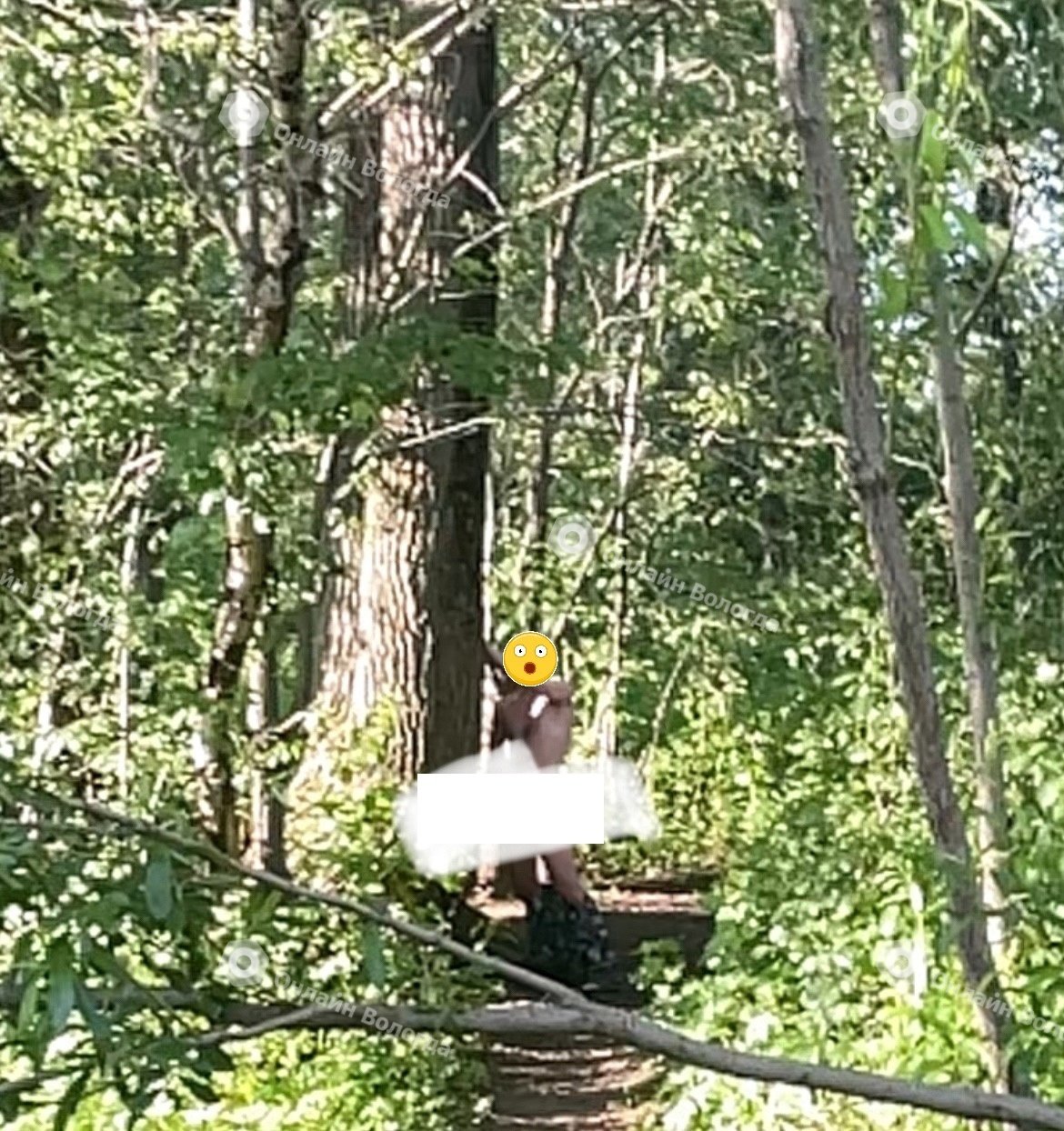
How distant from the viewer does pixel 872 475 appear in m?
2.70

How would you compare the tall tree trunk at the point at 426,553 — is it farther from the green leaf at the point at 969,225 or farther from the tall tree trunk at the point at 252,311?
the green leaf at the point at 969,225

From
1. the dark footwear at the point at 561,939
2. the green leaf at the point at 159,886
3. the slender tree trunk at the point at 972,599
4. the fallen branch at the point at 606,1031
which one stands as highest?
the slender tree trunk at the point at 972,599

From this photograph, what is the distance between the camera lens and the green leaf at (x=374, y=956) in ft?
6.44

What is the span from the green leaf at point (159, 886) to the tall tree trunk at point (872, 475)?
1.16m

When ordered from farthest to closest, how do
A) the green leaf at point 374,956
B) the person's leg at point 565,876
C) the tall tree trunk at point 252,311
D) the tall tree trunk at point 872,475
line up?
the person's leg at point 565,876, the tall tree trunk at point 252,311, the tall tree trunk at point 872,475, the green leaf at point 374,956

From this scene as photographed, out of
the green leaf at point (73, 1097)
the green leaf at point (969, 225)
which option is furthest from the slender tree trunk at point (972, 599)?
the green leaf at point (73, 1097)

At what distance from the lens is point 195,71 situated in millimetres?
5020

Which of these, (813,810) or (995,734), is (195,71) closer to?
(995,734)

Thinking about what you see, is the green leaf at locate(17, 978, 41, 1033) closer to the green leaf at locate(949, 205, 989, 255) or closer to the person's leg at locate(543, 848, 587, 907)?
the green leaf at locate(949, 205, 989, 255)

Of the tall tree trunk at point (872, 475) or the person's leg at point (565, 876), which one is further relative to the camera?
the person's leg at point (565, 876)

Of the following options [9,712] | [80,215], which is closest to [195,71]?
[80,215]

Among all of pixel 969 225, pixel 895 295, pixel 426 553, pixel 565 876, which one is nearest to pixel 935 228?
pixel 969 225

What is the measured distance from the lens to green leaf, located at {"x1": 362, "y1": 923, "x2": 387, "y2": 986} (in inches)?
77.3

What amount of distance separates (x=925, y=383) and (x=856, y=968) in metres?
1.75
